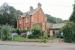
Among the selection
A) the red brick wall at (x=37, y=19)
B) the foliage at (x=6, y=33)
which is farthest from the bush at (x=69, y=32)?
the red brick wall at (x=37, y=19)

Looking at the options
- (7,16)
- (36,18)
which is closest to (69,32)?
(36,18)

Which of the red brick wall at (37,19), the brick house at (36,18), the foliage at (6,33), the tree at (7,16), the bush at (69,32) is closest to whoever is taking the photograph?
the bush at (69,32)

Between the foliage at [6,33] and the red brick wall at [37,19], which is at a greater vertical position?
the red brick wall at [37,19]

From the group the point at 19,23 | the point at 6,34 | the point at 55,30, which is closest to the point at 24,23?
the point at 19,23

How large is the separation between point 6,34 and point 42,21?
106 feet

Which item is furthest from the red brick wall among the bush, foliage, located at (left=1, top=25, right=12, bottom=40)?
the bush

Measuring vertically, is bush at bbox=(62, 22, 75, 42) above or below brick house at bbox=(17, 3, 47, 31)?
below

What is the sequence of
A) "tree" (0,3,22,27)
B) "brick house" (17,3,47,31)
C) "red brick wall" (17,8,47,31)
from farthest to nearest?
"tree" (0,3,22,27), "red brick wall" (17,8,47,31), "brick house" (17,3,47,31)

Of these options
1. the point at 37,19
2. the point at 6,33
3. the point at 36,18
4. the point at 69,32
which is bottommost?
the point at 6,33

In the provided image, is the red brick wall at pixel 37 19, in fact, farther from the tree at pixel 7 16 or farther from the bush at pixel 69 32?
the bush at pixel 69 32

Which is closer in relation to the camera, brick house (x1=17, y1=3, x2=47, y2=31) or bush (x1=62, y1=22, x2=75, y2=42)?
bush (x1=62, y1=22, x2=75, y2=42)

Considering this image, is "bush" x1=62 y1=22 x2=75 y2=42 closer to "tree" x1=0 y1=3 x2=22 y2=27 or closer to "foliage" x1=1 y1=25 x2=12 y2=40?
"foliage" x1=1 y1=25 x2=12 y2=40

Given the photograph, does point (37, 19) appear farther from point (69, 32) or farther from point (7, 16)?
point (69, 32)

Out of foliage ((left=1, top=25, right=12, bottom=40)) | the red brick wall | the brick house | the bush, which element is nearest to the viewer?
the bush
